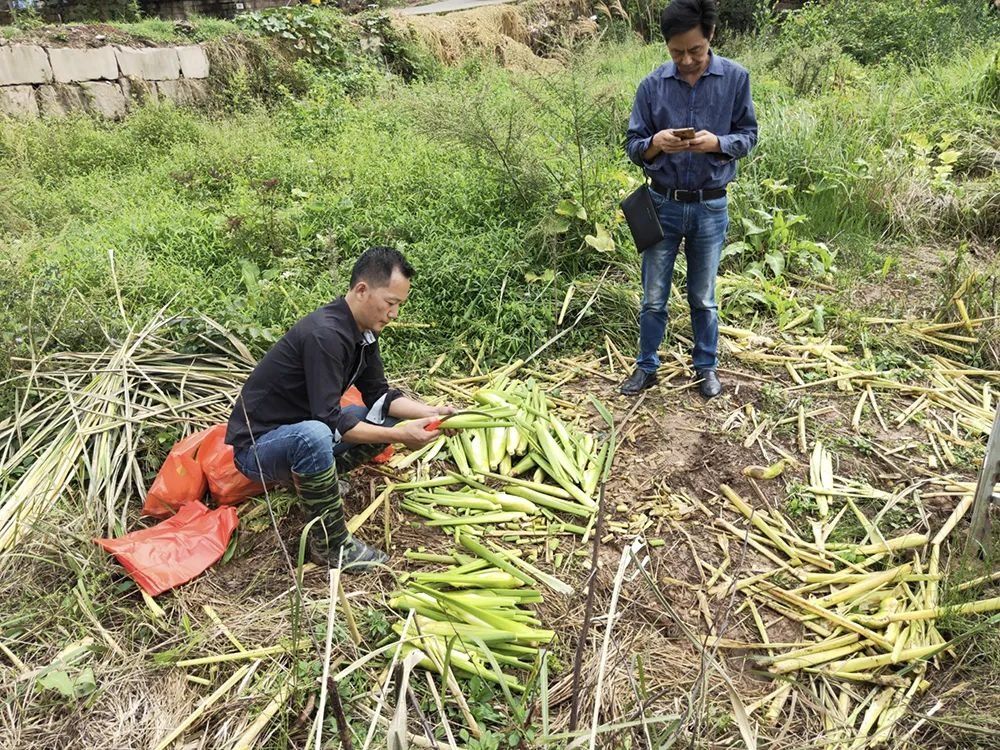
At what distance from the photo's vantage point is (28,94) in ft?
24.1

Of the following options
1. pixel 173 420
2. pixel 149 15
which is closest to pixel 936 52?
pixel 173 420

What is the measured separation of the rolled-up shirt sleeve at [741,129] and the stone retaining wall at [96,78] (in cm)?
727

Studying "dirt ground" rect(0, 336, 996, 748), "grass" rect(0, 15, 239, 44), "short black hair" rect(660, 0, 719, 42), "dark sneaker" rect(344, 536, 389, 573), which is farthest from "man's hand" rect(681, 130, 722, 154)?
"grass" rect(0, 15, 239, 44)

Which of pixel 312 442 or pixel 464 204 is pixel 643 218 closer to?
pixel 312 442

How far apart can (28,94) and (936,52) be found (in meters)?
11.1

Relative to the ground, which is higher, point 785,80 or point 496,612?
point 785,80

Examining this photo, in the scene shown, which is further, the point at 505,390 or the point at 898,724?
the point at 505,390

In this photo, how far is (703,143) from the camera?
3.18 meters

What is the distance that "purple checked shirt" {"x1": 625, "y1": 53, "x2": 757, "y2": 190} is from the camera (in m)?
3.27

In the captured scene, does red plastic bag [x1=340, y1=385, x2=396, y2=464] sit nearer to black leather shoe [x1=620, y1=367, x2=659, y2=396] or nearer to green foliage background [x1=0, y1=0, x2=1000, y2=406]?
green foliage background [x1=0, y1=0, x2=1000, y2=406]

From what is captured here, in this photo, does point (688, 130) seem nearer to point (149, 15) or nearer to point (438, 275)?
point (438, 275)

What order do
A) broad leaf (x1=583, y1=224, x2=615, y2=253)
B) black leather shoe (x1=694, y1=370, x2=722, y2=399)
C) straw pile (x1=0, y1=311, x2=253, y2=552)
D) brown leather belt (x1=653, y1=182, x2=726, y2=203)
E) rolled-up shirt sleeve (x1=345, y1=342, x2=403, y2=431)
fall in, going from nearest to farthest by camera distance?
straw pile (x1=0, y1=311, x2=253, y2=552), rolled-up shirt sleeve (x1=345, y1=342, x2=403, y2=431), brown leather belt (x1=653, y1=182, x2=726, y2=203), black leather shoe (x1=694, y1=370, x2=722, y2=399), broad leaf (x1=583, y1=224, x2=615, y2=253)

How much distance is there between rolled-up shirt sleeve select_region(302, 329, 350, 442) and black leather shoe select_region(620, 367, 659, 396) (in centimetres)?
176

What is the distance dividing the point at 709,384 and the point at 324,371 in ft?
7.16
